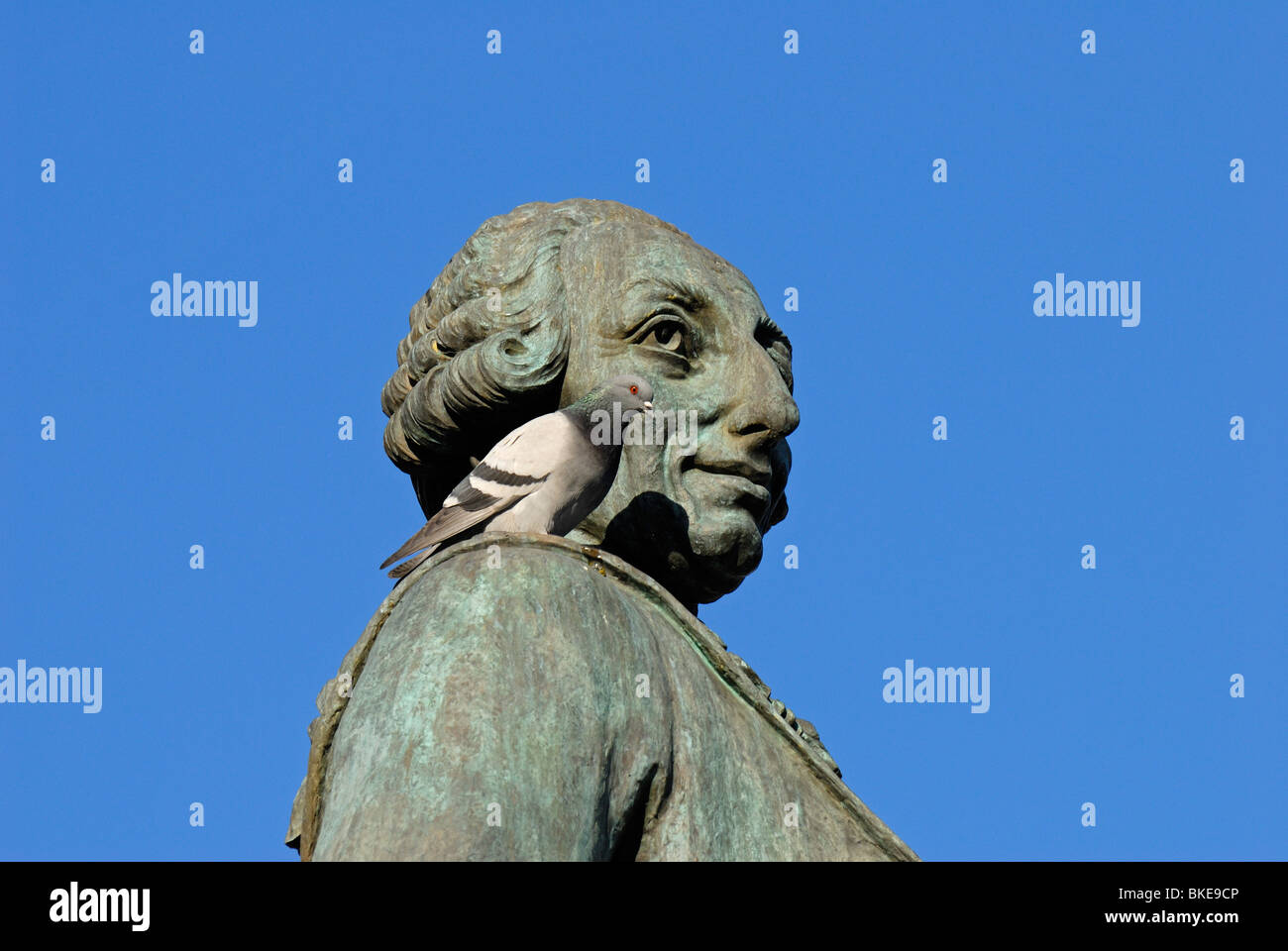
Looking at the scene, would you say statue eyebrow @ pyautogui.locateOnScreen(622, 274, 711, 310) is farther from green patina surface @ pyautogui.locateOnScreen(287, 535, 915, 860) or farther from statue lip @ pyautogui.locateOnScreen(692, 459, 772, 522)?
green patina surface @ pyautogui.locateOnScreen(287, 535, 915, 860)

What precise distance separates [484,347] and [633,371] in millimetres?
698

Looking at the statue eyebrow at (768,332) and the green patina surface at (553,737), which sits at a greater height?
the statue eyebrow at (768,332)

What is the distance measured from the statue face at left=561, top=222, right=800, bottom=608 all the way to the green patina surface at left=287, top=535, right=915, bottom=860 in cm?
73

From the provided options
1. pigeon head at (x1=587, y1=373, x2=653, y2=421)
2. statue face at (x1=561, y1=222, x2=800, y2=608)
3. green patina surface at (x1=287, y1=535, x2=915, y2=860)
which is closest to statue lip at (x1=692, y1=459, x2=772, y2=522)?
statue face at (x1=561, y1=222, x2=800, y2=608)

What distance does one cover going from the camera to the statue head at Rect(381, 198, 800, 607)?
1073 cm

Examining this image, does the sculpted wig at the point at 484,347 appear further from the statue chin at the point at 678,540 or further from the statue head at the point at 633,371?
the statue chin at the point at 678,540

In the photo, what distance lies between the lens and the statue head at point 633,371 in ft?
35.2

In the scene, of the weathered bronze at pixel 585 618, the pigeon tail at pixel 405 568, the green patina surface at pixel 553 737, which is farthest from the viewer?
the pigeon tail at pixel 405 568

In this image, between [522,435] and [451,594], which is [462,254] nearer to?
[522,435]

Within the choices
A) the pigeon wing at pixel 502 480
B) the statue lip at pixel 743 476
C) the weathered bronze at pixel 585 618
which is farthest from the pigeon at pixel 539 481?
the statue lip at pixel 743 476

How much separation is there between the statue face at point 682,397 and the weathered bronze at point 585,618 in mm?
12
